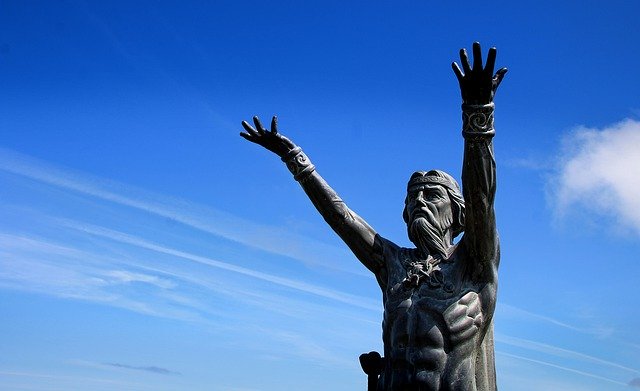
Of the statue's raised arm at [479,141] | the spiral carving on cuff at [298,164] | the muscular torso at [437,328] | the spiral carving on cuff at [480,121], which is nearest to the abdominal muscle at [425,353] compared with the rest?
the muscular torso at [437,328]

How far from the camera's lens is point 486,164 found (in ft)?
23.3

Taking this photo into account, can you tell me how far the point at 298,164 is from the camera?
8.35 meters

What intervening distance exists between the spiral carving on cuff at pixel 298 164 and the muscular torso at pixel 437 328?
4.91 feet

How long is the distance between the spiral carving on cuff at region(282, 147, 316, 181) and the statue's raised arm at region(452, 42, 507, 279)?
1789mm

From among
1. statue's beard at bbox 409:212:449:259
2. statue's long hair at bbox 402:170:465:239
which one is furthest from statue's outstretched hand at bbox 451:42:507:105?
statue's beard at bbox 409:212:449:259

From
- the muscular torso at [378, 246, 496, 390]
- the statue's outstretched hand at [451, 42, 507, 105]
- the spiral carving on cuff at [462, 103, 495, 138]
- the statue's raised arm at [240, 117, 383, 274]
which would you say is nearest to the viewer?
the statue's outstretched hand at [451, 42, 507, 105]

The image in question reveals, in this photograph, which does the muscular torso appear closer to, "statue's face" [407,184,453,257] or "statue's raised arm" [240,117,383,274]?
"statue's face" [407,184,453,257]

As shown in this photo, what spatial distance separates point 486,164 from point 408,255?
130cm

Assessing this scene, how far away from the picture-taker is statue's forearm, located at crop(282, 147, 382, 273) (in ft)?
26.7

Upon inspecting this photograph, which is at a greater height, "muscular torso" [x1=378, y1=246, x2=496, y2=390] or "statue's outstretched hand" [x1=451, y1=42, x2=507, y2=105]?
"statue's outstretched hand" [x1=451, y1=42, x2=507, y2=105]

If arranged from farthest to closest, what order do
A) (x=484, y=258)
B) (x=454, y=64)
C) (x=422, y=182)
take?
(x=422, y=182) < (x=484, y=258) < (x=454, y=64)

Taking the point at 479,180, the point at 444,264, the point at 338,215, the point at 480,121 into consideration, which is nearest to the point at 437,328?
the point at 444,264

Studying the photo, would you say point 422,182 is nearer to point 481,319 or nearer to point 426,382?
point 481,319

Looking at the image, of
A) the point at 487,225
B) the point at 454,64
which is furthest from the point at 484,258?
the point at 454,64
